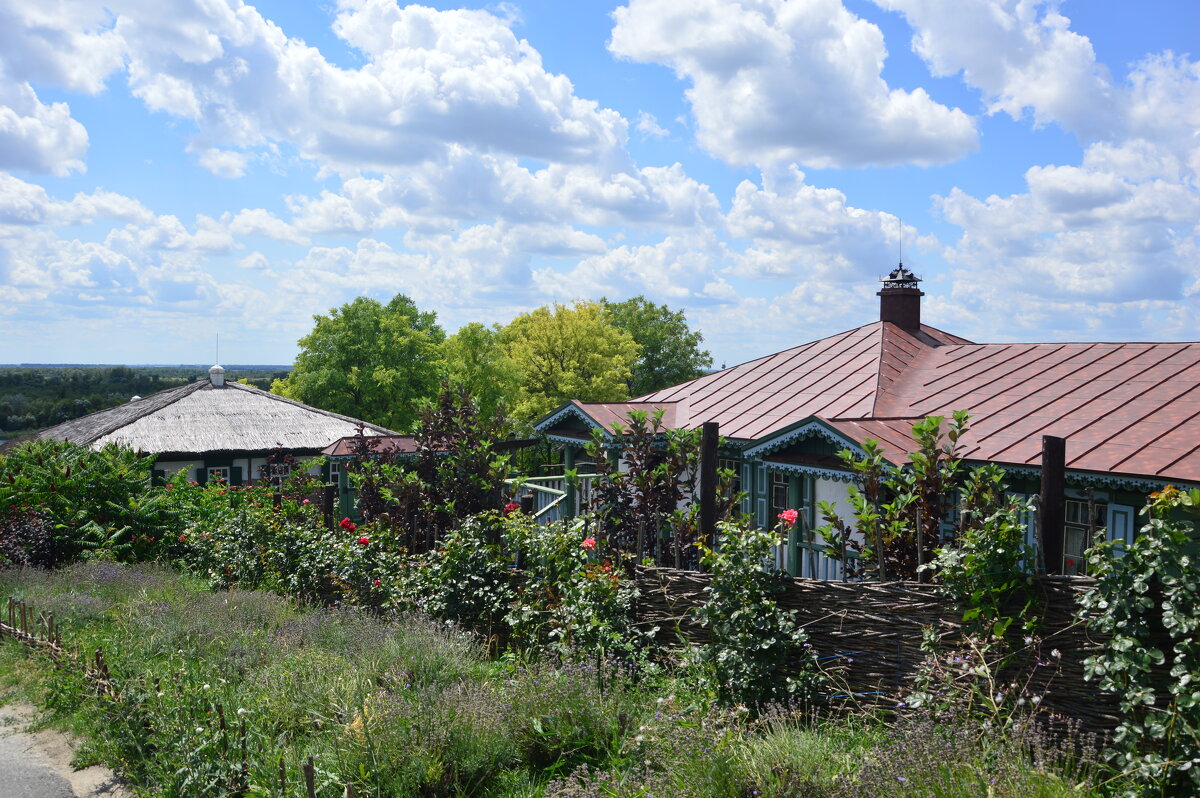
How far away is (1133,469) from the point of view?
10.5m

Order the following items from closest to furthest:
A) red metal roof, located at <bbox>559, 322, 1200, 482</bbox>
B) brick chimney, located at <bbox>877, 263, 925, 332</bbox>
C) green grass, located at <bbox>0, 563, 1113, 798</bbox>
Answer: green grass, located at <bbox>0, 563, 1113, 798</bbox> < red metal roof, located at <bbox>559, 322, 1200, 482</bbox> < brick chimney, located at <bbox>877, 263, 925, 332</bbox>

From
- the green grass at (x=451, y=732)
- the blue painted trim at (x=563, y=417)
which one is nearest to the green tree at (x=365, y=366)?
the blue painted trim at (x=563, y=417)

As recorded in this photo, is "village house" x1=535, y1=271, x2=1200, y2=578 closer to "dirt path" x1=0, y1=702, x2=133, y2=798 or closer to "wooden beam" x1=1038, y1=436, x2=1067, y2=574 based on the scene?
"wooden beam" x1=1038, y1=436, x2=1067, y2=574

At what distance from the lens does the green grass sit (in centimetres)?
468

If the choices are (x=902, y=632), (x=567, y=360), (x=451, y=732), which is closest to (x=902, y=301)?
(x=902, y=632)

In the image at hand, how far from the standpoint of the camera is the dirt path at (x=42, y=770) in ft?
19.6

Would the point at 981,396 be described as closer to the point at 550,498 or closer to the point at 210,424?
the point at 550,498

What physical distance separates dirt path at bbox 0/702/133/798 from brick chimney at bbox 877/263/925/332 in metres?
17.7

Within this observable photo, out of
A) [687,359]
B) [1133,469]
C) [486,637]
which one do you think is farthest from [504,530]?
[687,359]

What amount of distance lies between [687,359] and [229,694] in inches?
2158

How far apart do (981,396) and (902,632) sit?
9.73 meters

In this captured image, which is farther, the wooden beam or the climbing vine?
the wooden beam

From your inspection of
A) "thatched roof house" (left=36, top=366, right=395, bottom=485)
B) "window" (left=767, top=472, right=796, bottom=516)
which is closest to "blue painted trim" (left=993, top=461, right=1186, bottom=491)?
"window" (left=767, top=472, right=796, bottom=516)

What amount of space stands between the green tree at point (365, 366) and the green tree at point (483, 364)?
2.35 meters
